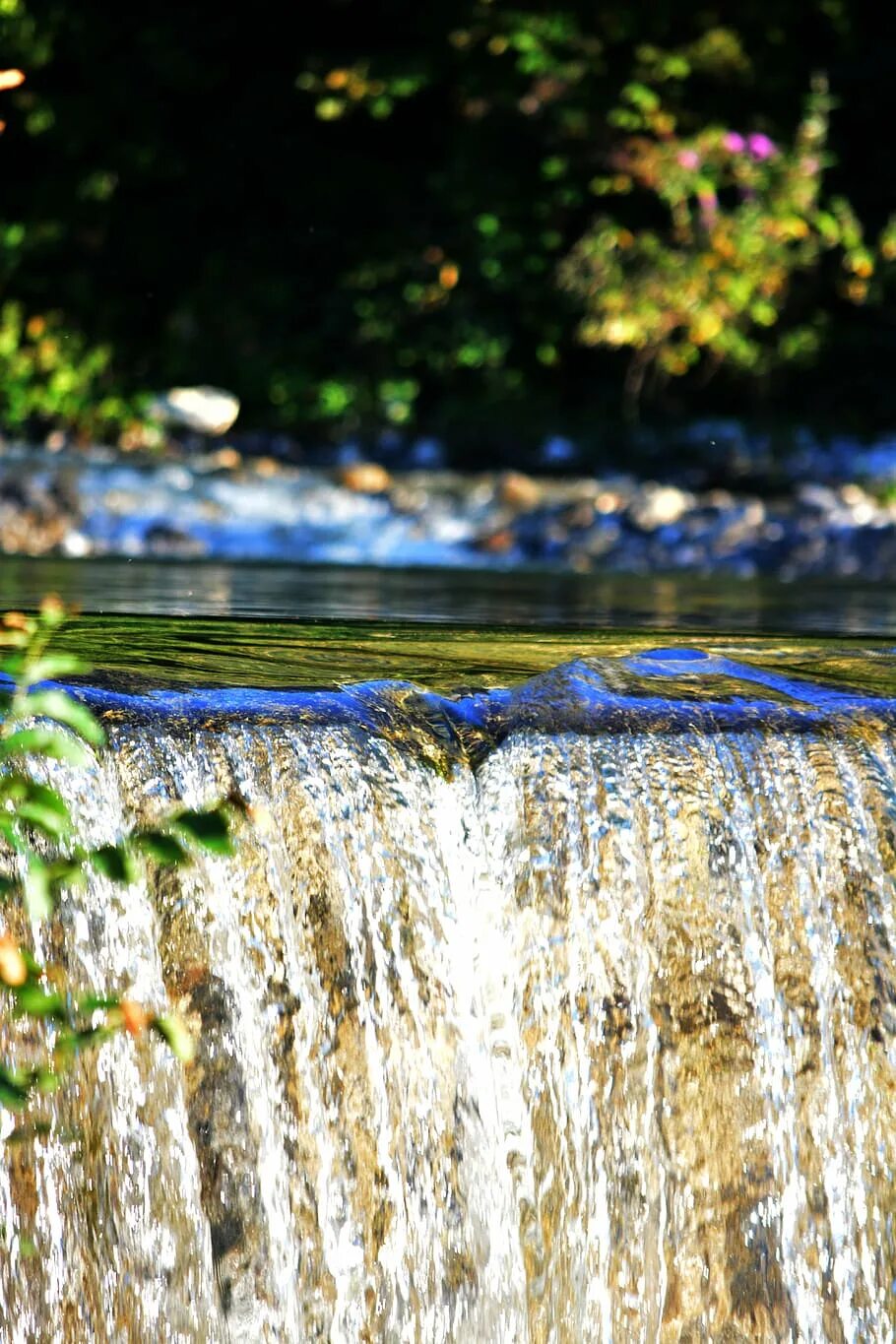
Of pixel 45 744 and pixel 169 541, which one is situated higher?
pixel 169 541

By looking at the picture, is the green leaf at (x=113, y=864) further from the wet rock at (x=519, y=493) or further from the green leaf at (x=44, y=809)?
the wet rock at (x=519, y=493)

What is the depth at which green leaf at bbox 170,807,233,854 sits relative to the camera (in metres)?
1.83

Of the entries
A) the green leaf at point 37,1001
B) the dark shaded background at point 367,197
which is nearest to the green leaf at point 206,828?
the green leaf at point 37,1001

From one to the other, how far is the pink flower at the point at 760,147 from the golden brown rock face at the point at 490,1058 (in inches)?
368

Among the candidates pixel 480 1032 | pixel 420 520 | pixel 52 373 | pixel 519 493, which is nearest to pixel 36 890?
pixel 480 1032

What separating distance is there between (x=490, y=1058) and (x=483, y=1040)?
0.03 metres

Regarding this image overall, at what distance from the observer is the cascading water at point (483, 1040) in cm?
282

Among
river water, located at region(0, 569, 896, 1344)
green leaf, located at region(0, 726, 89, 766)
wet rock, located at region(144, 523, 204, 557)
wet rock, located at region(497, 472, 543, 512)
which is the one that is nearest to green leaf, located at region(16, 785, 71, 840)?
green leaf, located at region(0, 726, 89, 766)

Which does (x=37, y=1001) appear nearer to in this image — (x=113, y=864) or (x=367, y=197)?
(x=113, y=864)

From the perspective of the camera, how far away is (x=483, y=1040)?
3.07 meters

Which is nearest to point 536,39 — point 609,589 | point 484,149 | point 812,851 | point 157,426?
point 484,149

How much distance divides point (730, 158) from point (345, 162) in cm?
247

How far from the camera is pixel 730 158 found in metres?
12.0

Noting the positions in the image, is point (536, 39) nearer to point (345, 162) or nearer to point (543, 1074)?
point (345, 162)
